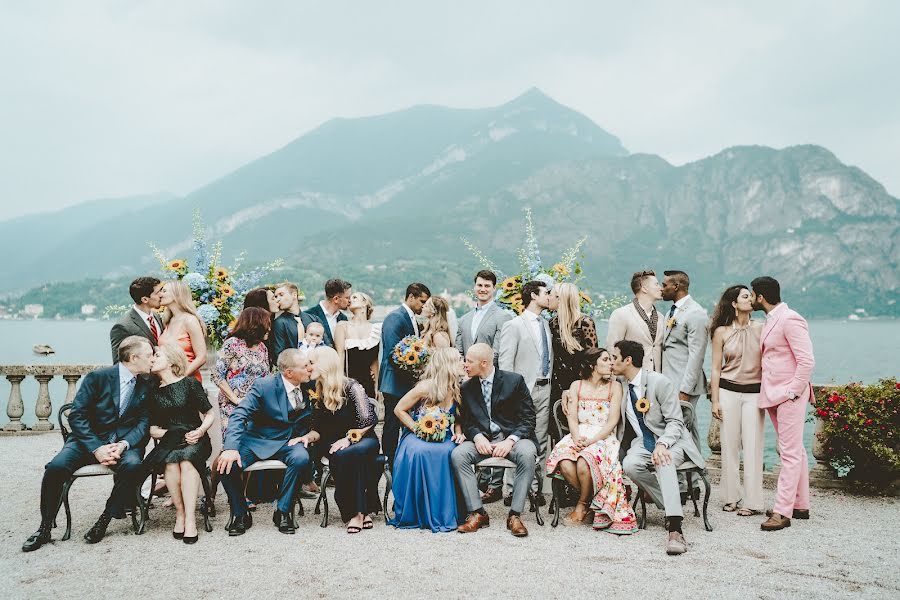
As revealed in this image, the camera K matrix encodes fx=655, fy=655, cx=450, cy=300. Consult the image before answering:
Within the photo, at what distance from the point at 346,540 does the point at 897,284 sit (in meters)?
189

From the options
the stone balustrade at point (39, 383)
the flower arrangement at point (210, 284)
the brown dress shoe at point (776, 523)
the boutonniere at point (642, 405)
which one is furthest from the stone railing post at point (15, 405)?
the brown dress shoe at point (776, 523)

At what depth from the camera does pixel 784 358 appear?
234 inches

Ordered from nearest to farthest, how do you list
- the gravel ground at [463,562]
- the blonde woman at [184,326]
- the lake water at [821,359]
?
the gravel ground at [463,562] < the blonde woman at [184,326] < the lake water at [821,359]

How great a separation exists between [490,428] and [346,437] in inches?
52.7

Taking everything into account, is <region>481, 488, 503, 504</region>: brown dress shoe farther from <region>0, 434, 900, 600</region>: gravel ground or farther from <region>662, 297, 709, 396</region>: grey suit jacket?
<region>662, 297, 709, 396</region>: grey suit jacket

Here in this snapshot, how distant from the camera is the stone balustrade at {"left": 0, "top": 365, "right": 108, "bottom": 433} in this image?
9570mm

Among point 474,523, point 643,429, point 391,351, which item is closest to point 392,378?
point 391,351

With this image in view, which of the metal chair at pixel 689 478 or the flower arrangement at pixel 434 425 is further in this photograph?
the flower arrangement at pixel 434 425

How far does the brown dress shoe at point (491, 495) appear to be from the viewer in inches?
269

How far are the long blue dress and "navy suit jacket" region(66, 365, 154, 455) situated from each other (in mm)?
2304

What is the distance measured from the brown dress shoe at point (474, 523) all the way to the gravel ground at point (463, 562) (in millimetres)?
77

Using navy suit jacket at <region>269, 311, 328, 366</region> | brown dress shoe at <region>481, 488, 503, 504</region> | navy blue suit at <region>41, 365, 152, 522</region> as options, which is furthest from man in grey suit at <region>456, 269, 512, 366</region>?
navy blue suit at <region>41, 365, 152, 522</region>

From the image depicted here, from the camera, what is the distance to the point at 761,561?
16.0 feet

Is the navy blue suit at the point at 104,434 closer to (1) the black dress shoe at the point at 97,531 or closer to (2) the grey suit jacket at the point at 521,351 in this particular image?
(1) the black dress shoe at the point at 97,531
